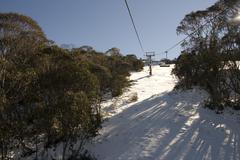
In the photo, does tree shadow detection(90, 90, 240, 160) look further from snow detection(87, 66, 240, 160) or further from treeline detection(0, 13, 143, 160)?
treeline detection(0, 13, 143, 160)

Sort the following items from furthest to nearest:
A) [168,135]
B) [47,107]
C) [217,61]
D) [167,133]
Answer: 1. [217,61]
2. [167,133]
3. [168,135]
4. [47,107]

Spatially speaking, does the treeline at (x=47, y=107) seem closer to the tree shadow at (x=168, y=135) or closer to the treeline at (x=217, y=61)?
the tree shadow at (x=168, y=135)

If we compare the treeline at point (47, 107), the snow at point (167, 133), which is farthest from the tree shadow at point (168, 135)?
the treeline at point (47, 107)

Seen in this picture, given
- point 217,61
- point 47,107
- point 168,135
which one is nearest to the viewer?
point 47,107

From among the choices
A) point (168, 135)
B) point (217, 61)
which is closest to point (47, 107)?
point (168, 135)

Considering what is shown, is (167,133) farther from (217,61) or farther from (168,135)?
(217,61)

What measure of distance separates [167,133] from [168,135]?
0.63 ft

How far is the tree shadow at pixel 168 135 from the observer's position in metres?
9.74

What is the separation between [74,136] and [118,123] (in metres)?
4.02

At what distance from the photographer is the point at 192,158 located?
9.38m

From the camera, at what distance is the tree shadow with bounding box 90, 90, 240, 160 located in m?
9.74

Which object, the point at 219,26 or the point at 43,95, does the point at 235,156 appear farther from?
the point at 219,26

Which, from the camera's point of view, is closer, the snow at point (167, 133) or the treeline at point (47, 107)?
the treeline at point (47, 107)

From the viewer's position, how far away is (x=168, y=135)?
36.9 feet
